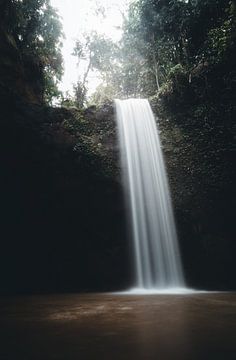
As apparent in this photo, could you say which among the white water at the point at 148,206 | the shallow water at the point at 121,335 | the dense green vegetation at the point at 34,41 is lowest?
the shallow water at the point at 121,335

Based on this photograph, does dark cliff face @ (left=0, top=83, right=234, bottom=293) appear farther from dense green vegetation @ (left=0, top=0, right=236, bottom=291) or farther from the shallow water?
the shallow water

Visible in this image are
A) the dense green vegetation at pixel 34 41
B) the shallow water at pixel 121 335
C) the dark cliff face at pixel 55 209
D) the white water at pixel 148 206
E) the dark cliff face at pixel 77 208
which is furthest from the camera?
the dense green vegetation at pixel 34 41

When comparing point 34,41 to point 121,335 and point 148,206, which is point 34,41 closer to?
point 148,206

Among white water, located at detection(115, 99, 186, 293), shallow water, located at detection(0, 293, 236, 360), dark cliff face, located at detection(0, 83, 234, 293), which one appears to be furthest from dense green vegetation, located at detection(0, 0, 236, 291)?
shallow water, located at detection(0, 293, 236, 360)

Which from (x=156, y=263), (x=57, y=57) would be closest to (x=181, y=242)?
(x=156, y=263)

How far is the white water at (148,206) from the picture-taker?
9.79 m

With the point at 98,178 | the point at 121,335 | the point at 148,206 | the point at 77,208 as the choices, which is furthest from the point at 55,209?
the point at 121,335

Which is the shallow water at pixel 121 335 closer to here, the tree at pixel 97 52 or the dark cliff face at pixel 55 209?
the dark cliff face at pixel 55 209

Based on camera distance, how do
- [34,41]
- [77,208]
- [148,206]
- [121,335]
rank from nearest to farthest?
[121,335] < [148,206] < [77,208] < [34,41]

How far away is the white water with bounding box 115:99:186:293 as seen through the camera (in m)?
9.79

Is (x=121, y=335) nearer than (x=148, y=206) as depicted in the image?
Yes

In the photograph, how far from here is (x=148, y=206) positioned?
1063cm

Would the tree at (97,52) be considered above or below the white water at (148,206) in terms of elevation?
above

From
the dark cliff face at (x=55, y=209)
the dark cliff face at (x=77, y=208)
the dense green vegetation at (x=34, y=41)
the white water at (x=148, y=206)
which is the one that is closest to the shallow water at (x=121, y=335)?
the white water at (x=148, y=206)
